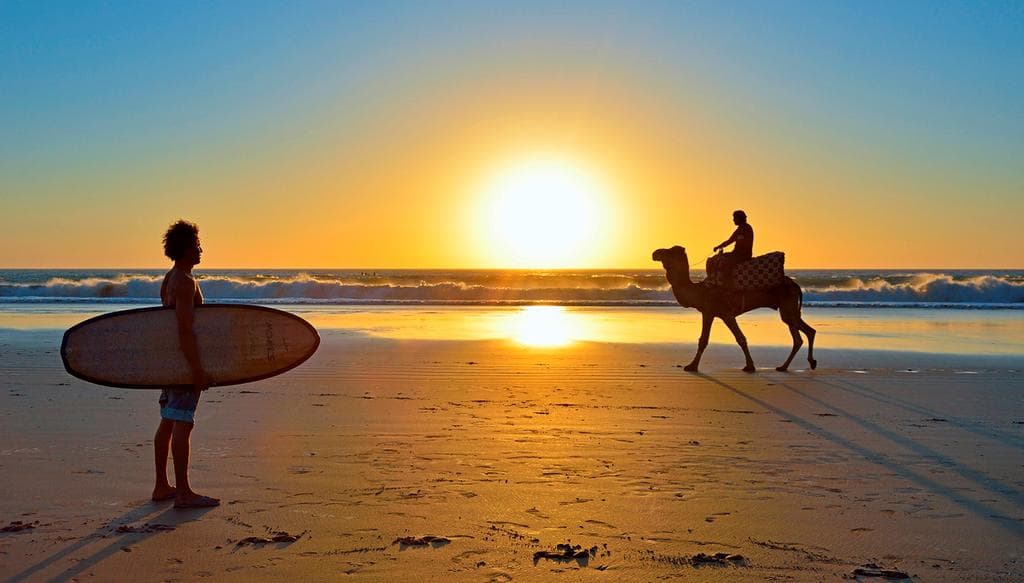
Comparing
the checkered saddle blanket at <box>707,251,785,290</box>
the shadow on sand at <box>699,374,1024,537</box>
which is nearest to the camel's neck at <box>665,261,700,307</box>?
the checkered saddle blanket at <box>707,251,785,290</box>

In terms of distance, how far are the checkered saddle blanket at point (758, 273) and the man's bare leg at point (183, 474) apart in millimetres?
8913

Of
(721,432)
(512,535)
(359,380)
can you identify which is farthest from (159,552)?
(359,380)

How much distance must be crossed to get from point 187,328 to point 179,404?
459 millimetres

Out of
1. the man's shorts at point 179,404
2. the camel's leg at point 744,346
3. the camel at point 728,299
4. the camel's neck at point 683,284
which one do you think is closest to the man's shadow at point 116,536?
the man's shorts at point 179,404

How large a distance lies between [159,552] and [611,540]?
221 centimetres

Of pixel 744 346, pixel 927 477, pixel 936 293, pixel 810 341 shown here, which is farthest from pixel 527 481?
pixel 936 293

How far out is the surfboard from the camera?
5133 mm

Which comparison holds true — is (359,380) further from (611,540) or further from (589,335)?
(589,335)

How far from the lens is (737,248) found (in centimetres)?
1245

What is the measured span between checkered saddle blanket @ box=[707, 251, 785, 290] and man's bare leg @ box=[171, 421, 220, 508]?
891cm

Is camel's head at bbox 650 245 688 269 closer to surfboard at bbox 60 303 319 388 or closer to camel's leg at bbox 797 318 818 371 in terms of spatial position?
camel's leg at bbox 797 318 818 371

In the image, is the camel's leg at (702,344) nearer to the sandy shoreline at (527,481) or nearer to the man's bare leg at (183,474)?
the sandy shoreline at (527,481)

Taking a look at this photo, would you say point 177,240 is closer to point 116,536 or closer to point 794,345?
point 116,536

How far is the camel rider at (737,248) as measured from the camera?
40.0 ft
